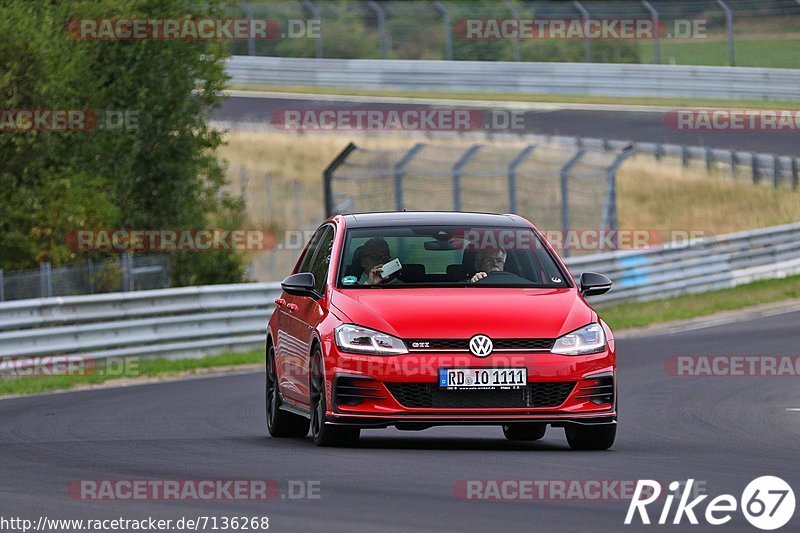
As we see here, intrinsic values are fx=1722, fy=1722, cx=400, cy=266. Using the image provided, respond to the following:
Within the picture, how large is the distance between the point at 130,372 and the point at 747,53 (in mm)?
28543

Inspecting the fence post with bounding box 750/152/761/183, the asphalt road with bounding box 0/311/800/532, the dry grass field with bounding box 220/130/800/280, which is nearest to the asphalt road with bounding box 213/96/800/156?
the dry grass field with bounding box 220/130/800/280

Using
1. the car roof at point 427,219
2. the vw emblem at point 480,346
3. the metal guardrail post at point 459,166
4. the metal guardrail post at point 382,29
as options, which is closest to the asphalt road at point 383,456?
the vw emblem at point 480,346

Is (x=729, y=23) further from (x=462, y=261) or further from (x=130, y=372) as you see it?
(x=462, y=261)

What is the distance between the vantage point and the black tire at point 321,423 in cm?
1045

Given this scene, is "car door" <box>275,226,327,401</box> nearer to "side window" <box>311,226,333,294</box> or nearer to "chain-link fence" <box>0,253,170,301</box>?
"side window" <box>311,226,333,294</box>

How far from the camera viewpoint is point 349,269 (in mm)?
11180

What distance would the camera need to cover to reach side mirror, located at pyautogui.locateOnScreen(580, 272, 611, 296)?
11.1 metres

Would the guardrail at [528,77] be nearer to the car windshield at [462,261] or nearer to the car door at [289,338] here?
the car door at [289,338]

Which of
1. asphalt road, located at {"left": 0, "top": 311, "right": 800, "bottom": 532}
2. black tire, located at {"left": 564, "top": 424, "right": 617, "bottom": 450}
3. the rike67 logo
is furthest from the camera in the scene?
black tire, located at {"left": 564, "top": 424, "right": 617, "bottom": 450}

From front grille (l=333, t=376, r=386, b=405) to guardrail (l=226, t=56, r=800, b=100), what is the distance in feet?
111

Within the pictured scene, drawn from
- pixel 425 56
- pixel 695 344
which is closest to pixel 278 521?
pixel 695 344

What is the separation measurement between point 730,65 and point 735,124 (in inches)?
129

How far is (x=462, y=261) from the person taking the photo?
11195 millimetres

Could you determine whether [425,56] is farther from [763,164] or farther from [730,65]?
[763,164]
